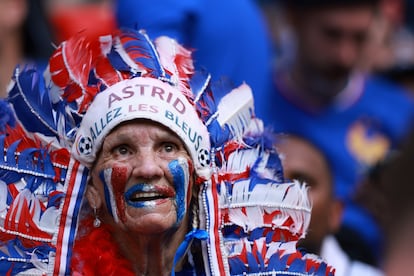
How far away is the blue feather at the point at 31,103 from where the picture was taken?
301cm

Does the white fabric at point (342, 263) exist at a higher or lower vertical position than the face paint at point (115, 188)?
higher

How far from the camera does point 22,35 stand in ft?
16.8

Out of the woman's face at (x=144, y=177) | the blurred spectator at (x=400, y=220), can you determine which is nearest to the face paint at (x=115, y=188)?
the woman's face at (x=144, y=177)

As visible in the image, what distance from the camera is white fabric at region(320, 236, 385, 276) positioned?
4.25 m

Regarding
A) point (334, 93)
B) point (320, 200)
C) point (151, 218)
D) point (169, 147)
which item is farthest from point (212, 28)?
point (151, 218)

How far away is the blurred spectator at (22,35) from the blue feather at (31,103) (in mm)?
1538

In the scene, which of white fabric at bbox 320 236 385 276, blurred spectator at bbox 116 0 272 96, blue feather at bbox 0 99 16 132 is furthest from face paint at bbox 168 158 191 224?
blurred spectator at bbox 116 0 272 96

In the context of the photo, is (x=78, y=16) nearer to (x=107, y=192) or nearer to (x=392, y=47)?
(x=392, y=47)

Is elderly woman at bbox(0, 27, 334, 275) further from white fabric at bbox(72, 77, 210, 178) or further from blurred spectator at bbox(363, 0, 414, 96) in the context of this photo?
blurred spectator at bbox(363, 0, 414, 96)

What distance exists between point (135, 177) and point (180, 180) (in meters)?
0.12

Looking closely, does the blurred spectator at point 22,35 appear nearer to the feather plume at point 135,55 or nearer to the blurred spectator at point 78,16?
the blurred spectator at point 78,16

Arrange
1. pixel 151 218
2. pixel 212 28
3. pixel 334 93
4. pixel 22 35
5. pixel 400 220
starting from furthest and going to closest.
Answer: pixel 334 93 < pixel 22 35 < pixel 212 28 < pixel 151 218 < pixel 400 220

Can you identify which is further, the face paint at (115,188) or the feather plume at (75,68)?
the feather plume at (75,68)

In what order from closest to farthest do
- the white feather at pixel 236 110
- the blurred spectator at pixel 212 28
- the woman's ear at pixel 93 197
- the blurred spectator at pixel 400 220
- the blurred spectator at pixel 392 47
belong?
the blurred spectator at pixel 400 220
the woman's ear at pixel 93 197
the white feather at pixel 236 110
the blurred spectator at pixel 212 28
the blurred spectator at pixel 392 47
